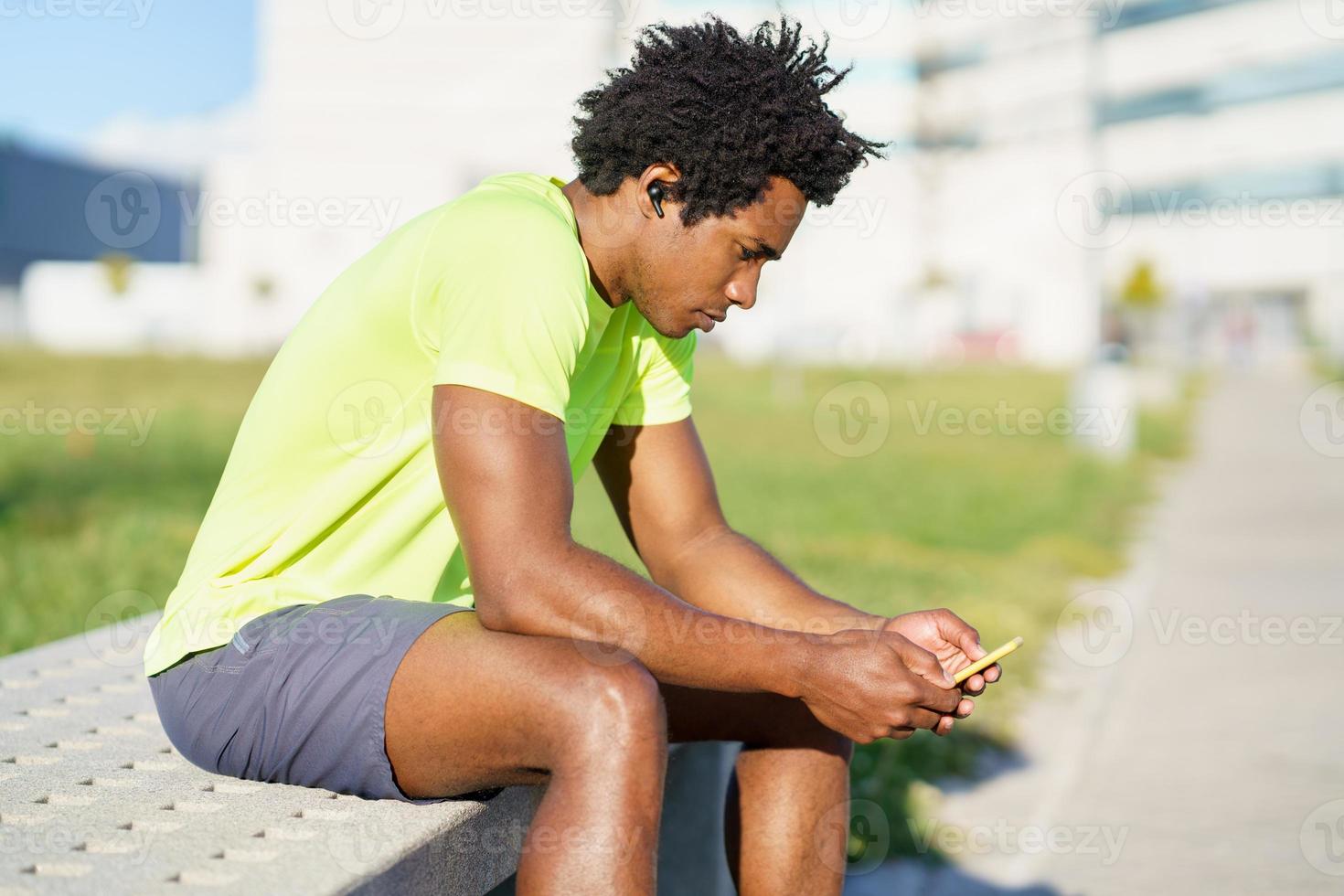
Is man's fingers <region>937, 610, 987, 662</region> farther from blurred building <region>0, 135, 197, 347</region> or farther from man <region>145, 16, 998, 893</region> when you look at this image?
blurred building <region>0, 135, 197, 347</region>

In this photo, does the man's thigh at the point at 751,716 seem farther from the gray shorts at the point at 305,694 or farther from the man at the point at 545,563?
the gray shorts at the point at 305,694

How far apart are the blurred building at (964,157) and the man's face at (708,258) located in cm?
4173

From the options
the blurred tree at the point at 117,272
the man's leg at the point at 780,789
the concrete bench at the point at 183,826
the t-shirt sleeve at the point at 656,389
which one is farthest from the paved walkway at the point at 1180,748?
the blurred tree at the point at 117,272

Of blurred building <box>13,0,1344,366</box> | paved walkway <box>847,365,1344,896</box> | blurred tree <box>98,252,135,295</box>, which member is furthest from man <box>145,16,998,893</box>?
blurred tree <box>98,252,135,295</box>

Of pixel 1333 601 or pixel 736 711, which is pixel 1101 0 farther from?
pixel 736 711

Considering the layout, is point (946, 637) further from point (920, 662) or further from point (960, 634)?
point (920, 662)

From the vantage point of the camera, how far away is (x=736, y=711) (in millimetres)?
2092

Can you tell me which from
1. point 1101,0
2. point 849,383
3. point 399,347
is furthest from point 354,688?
point 849,383

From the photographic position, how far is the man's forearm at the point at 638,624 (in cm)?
166

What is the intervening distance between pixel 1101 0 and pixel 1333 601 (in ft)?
19.3

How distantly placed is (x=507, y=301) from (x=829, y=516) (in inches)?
272

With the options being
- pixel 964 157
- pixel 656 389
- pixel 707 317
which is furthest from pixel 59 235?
pixel 707 317

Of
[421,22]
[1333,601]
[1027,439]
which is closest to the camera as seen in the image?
[1333,601]

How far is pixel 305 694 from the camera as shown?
173cm
